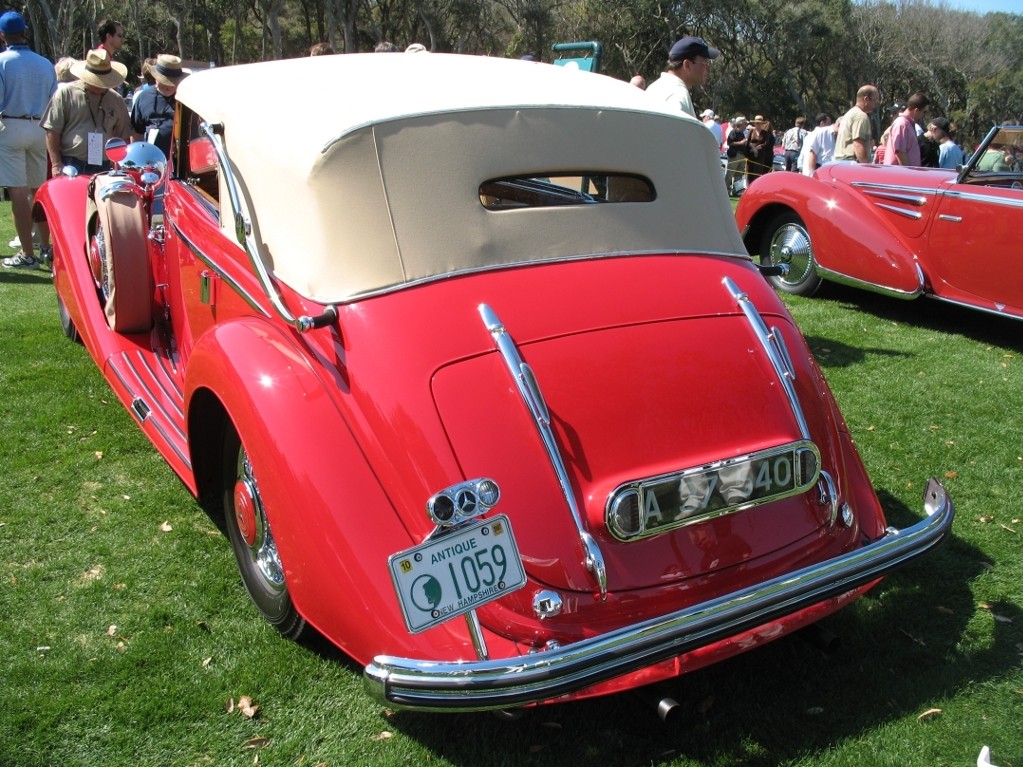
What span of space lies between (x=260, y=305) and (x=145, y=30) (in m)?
48.3

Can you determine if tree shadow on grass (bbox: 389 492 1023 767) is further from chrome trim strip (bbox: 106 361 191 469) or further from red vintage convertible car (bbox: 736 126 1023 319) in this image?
red vintage convertible car (bbox: 736 126 1023 319)

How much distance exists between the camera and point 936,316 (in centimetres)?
749

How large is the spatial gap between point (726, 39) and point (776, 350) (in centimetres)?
4577

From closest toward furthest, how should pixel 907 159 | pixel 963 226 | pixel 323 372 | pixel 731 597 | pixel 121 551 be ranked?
pixel 731 597, pixel 323 372, pixel 121 551, pixel 963 226, pixel 907 159

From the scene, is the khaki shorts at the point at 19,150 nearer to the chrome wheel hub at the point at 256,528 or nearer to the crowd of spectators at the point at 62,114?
the crowd of spectators at the point at 62,114

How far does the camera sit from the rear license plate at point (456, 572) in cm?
207

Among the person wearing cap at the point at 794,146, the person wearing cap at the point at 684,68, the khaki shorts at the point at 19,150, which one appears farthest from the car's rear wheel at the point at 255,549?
the person wearing cap at the point at 794,146

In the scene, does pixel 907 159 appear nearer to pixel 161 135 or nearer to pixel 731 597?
pixel 161 135

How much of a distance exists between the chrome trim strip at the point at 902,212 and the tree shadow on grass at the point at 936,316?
2.86ft

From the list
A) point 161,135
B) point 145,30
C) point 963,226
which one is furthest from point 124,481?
point 145,30

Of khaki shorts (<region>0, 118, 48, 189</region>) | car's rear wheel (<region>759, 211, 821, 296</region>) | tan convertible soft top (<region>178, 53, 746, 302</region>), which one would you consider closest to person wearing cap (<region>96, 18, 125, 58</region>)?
khaki shorts (<region>0, 118, 48, 189</region>)

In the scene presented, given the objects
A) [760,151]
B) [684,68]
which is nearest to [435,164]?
[684,68]

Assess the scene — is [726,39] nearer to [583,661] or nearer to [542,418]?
[542,418]

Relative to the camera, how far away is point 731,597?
2.25 m
